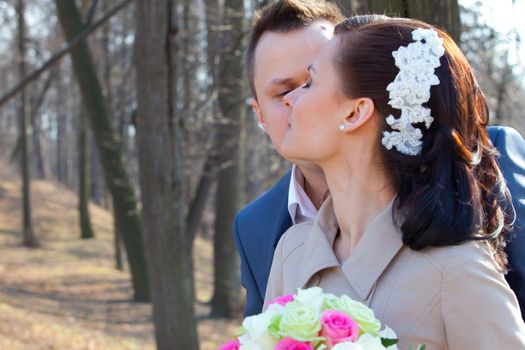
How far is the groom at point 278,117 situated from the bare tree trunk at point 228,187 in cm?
822

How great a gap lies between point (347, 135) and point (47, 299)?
15.5 metres

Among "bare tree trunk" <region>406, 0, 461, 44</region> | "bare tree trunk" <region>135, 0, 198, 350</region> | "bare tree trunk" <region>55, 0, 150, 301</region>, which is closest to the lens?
"bare tree trunk" <region>406, 0, 461, 44</region>

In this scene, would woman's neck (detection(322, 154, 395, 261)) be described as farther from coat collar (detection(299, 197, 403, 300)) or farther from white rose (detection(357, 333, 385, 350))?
white rose (detection(357, 333, 385, 350))

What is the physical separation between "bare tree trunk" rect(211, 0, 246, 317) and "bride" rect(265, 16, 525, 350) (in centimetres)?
923

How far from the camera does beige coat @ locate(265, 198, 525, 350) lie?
206 centimetres

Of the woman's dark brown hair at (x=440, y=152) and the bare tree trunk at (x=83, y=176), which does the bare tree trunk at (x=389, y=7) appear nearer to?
the woman's dark brown hair at (x=440, y=152)

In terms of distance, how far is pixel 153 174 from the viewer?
22.5 feet

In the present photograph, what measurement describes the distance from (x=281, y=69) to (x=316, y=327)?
1.47 metres

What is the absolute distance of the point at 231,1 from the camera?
1229cm

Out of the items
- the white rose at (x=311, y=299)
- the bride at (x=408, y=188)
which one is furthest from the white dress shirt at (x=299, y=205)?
the white rose at (x=311, y=299)

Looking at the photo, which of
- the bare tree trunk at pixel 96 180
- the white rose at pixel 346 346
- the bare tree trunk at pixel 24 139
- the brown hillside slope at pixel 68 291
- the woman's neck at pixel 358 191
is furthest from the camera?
the bare tree trunk at pixel 96 180

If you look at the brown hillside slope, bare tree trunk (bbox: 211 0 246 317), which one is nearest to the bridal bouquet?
bare tree trunk (bbox: 211 0 246 317)

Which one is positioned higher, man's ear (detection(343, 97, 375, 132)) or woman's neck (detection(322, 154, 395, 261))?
man's ear (detection(343, 97, 375, 132))

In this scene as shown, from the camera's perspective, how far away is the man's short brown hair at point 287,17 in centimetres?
333
